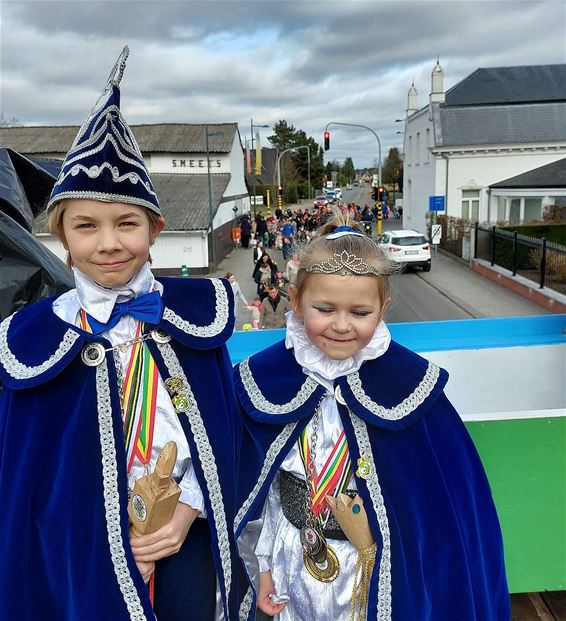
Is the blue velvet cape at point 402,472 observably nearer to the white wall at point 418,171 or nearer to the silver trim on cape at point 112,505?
the silver trim on cape at point 112,505

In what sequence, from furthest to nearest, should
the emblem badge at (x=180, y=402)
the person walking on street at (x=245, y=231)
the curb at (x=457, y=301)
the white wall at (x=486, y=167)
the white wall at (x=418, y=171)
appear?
1. the person walking on street at (x=245, y=231)
2. the white wall at (x=418, y=171)
3. the white wall at (x=486, y=167)
4. the curb at (x=457, y=301)
5. the emblem badge at (x=180, y=402)

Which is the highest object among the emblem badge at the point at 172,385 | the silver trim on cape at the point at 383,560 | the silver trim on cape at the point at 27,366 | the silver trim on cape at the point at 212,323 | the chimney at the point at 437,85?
the chimney at the point at 437,85

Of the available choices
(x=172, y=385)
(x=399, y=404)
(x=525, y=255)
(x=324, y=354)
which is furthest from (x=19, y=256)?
(x=525, y=255)

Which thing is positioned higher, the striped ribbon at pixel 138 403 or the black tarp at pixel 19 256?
the black tarp at pixel 19 256

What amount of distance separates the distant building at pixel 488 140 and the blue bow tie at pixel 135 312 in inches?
1017

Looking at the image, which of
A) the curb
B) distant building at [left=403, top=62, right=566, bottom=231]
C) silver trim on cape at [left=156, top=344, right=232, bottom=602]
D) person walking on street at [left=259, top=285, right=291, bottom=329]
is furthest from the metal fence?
silver trim on cape at [left=156, top=344, right=232, bottom=602]

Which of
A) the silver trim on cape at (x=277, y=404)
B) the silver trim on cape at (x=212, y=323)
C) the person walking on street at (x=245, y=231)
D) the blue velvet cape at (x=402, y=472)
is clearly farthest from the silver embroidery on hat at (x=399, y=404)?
the person walking on street at (x=245, y=231)

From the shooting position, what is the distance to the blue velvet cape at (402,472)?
1.76 metres

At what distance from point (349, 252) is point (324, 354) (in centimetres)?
36

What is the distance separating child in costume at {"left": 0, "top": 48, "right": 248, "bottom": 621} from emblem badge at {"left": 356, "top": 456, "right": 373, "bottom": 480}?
1.41ft

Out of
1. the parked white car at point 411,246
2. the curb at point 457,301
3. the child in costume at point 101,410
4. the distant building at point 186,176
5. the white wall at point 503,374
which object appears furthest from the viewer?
the distant building at point 186,176

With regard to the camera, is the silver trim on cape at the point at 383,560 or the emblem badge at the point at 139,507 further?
the silver trim on cape at the point at 383,560

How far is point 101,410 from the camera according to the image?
1.58m

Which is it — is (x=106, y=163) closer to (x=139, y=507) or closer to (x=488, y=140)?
(x=139, y=507)
